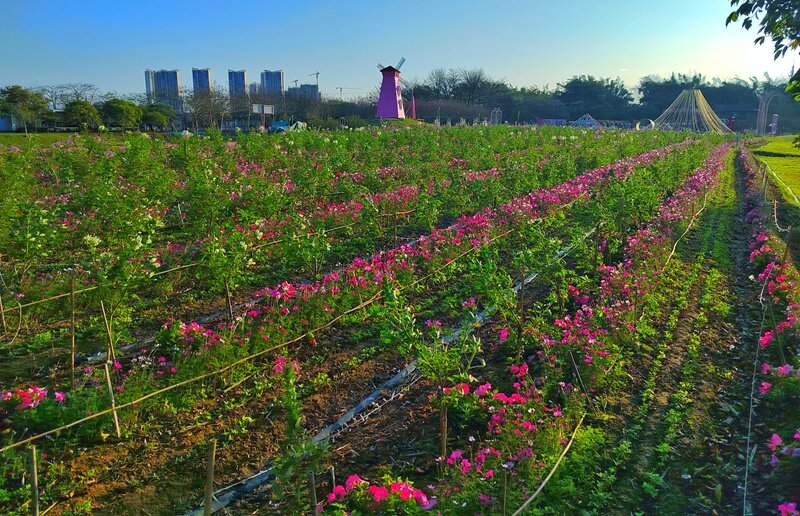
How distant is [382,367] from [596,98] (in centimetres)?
8961

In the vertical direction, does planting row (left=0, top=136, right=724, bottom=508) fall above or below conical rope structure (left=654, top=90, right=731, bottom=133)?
below

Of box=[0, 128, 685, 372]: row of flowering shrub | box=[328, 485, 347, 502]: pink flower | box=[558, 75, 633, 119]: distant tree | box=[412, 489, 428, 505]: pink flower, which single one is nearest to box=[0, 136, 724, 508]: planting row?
box=[0, 128, 685, 372]: row of flowering shrub

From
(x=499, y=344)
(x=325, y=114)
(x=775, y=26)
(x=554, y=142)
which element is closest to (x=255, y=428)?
(x=499, y=344)

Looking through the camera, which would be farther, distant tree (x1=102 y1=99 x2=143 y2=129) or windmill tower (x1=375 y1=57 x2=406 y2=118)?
windmill tower (x1=375 y1=57 x2=406 y2=118)

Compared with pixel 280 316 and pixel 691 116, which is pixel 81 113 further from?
pixel 691 116

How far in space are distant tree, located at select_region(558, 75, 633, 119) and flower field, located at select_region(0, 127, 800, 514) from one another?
7901cm

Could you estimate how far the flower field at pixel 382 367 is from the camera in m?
3.46

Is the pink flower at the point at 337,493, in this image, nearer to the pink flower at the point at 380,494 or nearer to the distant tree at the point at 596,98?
the pink flower at the point at 380,494

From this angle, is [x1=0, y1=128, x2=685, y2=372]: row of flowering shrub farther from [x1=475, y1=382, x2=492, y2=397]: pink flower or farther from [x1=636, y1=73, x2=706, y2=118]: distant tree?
[x1=636, y1=73, x2=706, y2=118]: distant tree

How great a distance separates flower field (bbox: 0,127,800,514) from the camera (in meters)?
3.46

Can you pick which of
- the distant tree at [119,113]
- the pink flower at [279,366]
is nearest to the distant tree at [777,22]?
the pink flower at [279,366]

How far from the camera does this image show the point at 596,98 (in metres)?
85.7

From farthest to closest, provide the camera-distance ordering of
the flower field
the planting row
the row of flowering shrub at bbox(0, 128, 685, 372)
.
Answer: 1. the row of flowering shrub at bbox(0, 128, 685, 372)
2. the planting row
3. the flower field

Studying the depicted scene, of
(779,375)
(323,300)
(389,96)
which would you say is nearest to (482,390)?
(323,300)
